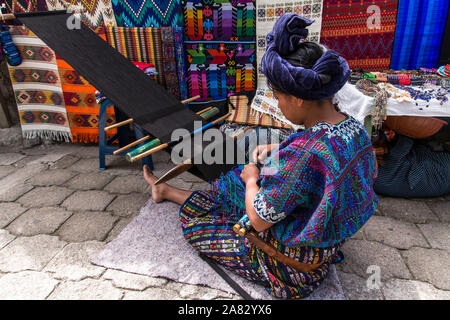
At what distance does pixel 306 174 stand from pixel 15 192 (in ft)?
8.14

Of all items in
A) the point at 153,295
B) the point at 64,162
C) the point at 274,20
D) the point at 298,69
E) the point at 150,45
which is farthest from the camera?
the point at 64,162

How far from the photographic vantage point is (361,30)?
272cm

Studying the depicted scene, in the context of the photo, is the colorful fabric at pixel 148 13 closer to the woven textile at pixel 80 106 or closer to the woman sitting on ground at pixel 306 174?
the woven textile at pixel 80 106

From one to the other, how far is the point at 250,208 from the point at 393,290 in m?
0.92

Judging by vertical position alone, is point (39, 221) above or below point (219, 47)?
below

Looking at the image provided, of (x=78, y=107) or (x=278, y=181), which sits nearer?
(x=278, y=181)

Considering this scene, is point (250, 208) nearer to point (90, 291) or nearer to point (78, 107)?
point (90, 291)

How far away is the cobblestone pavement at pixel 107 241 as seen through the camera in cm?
155

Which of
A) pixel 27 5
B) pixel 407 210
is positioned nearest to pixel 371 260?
pixel 407 210

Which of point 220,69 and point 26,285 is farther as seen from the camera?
point 220,69

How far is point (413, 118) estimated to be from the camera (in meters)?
2.18

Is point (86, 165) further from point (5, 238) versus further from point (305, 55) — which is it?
point (305, 55)

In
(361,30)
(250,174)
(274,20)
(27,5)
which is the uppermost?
(27,5)

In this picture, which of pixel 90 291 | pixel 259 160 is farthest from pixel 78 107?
pixel 259 160
